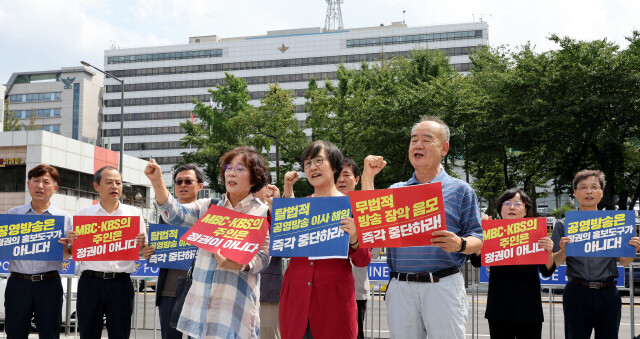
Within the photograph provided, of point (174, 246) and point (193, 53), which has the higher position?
point (193, 53)

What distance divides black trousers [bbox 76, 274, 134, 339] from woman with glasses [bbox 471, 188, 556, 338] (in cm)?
332

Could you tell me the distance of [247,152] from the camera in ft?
14.8

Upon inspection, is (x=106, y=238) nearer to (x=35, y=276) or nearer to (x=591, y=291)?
(x=35, y=276)

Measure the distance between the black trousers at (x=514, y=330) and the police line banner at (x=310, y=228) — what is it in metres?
2.19

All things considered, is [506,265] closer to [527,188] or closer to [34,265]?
[34,265]

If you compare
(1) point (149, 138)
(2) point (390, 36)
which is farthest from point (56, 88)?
(2) point (390, 36)

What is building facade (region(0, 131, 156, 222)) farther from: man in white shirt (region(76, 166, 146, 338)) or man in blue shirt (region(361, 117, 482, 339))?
man in blue shirt (region(361, 117, 482, 339))

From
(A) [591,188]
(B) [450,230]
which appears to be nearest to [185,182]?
(B) [450,230]

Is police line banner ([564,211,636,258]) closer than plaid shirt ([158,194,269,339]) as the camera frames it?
No

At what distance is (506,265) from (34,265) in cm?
461

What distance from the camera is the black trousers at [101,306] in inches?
225

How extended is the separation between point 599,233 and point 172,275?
13.5 feet

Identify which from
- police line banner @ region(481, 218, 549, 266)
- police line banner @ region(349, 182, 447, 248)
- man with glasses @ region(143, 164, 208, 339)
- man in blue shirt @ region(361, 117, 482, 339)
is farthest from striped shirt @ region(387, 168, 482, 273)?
man with glasses @ region(143, 164, 208, 339)

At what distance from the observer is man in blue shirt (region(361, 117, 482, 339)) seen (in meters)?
3.88
